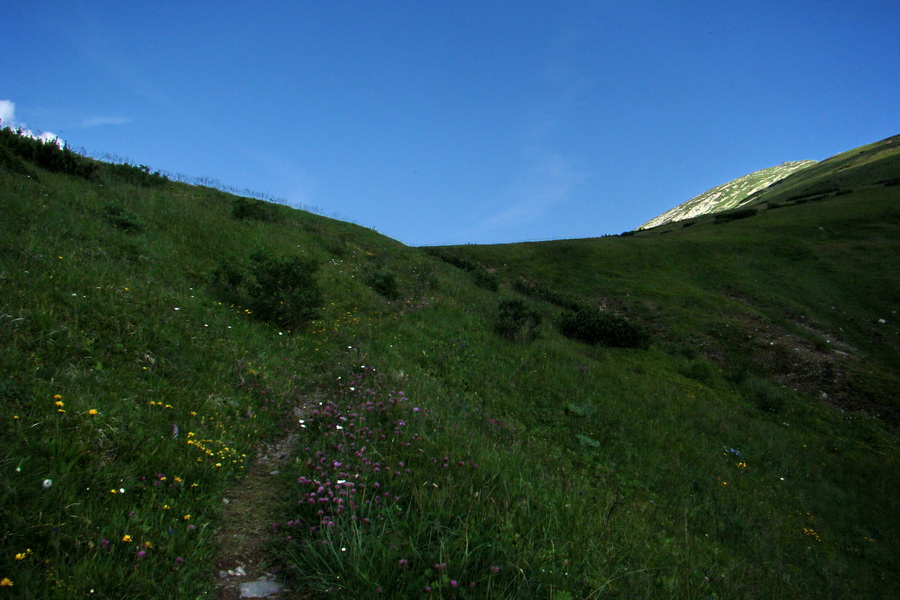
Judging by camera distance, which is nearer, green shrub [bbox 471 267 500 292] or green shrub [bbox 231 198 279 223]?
green shrub [bbox 231 198 279 223]

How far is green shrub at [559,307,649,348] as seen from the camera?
1906 centimetres

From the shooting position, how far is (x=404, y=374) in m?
7.87

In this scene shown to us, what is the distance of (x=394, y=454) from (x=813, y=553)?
831cm

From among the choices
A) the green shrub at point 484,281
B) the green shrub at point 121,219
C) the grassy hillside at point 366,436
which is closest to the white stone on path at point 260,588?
the grassy hillside at point 366,436

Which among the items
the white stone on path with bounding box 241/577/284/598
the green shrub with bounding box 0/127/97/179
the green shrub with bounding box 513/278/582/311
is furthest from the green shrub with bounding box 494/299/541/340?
the green shrub with bounding box 0/127/97/179

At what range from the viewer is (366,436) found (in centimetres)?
499

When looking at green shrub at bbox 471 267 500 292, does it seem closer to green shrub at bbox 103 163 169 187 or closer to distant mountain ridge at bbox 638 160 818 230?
green shrub at bbox 103 163 169 187

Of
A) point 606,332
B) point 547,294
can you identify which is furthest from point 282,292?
point 547,294

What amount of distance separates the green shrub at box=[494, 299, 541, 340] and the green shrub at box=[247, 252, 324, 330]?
6.83 meters

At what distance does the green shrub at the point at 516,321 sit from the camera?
1435 centimetres

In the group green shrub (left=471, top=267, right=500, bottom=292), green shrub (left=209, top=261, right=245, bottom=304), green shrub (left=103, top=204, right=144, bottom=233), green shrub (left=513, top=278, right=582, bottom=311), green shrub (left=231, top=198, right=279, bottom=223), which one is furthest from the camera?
green shrub (left=513, top=278, right=582, bottom=311)

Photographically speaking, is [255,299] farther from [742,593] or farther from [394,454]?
[742,593]

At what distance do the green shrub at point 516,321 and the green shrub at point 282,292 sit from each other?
22.4 ft

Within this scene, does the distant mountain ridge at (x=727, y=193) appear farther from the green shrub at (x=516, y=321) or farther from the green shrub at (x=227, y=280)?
the green shrub at (x=227, y=280)
